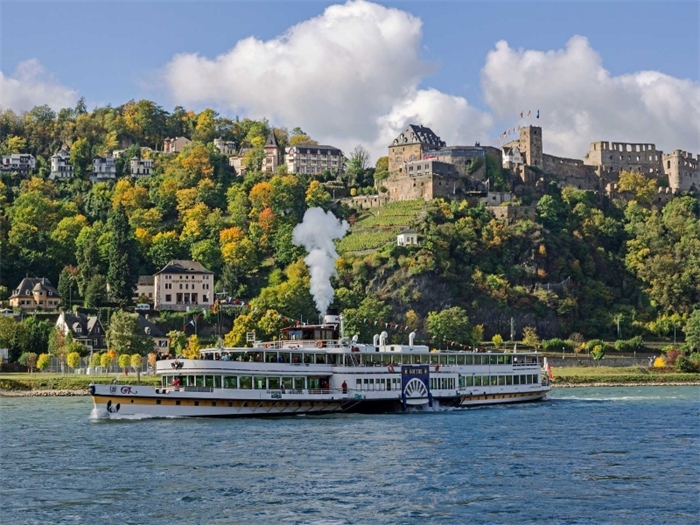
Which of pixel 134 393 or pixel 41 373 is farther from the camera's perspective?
pixel 41 373

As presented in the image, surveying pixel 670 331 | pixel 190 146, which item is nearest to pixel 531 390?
pixel 670 331

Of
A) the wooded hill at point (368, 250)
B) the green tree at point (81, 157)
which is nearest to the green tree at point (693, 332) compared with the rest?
the wooded hill at point (368, 250)

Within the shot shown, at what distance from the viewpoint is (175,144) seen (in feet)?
586

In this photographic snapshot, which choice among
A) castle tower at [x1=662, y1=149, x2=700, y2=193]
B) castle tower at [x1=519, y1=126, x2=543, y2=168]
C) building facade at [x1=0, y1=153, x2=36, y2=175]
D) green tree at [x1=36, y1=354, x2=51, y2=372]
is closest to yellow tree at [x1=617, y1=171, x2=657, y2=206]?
castle tower at [x1=662, y1=149, x2=700, y2=193]

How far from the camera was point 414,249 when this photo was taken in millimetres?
127312

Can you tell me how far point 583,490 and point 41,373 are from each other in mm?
69304

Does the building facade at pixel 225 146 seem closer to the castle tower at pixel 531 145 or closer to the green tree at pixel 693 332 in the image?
the castle tower at pixel 531 145

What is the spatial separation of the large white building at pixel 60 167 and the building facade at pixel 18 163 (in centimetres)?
385

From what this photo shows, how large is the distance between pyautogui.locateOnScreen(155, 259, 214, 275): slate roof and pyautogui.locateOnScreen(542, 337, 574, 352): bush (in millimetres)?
37395

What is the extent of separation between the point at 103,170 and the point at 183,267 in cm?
4370

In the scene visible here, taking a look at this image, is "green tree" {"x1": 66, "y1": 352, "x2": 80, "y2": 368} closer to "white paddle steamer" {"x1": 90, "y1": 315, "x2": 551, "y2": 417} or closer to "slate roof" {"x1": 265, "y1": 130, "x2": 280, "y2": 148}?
"white paddle steamer" {"x1": 90, "y1": 315, "x2": 551, "y2": 417}

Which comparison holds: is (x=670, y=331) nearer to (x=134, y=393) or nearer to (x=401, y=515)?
(x=134, y=393)

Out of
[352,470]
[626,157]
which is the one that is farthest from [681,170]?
[352,470]

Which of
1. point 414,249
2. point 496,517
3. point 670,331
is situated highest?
point 414,249
